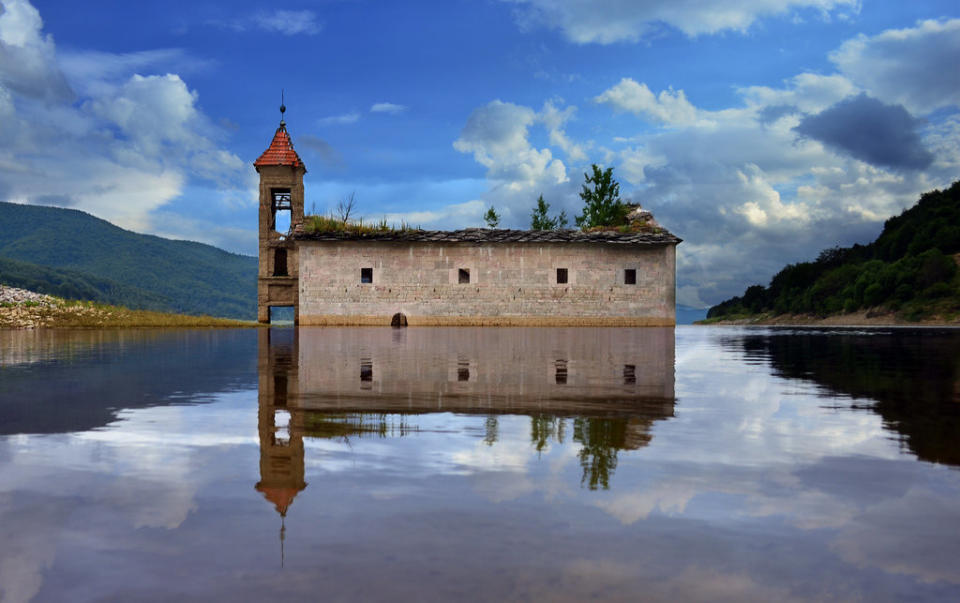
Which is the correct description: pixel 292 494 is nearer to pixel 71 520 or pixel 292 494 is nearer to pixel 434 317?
pixel 71 520

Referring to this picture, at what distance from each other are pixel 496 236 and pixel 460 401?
2481cm

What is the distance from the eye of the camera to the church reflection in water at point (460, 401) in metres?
3.89

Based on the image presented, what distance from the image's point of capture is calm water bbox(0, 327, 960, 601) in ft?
6.84

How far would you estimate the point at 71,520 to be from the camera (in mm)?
2627

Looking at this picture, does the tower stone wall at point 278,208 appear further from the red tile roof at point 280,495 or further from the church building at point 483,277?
the red tile roof at point 280,495

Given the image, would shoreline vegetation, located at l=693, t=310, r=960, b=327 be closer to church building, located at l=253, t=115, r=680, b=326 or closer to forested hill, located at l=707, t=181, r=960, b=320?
forested hill, located at l=707, t=181, r=960, b=320

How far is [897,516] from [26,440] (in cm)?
470

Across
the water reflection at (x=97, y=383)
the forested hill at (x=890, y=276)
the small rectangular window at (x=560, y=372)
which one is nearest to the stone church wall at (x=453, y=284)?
the water reflection at (x=97, y=383)

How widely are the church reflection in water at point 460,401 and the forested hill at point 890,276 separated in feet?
161

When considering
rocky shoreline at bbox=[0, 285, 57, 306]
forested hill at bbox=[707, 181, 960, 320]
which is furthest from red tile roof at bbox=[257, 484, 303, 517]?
forested hill at bbox=[707, 181, 960, 320]

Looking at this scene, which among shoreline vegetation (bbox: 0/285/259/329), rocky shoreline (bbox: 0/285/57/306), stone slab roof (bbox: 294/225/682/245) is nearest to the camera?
shoreline vegetation (bbox: 0/285/259/329)

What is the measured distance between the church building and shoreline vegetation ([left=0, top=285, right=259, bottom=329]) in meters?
5.48

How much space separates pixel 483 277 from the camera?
3064 centimetres

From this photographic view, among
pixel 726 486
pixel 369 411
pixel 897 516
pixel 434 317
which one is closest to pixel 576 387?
pixel 369 411
